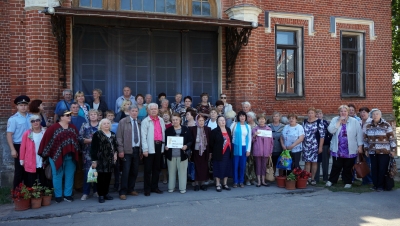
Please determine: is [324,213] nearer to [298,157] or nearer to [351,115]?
[298,157]

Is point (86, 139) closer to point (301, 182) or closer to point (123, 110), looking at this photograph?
point (123, 110)

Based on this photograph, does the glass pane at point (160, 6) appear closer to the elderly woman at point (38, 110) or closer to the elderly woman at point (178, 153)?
the elderly woman at point (178, 153)

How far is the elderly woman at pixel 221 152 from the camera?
8016 mm

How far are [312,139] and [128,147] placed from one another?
4.15 metres

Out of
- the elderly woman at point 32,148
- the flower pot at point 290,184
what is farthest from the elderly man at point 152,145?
the flower pot at point 290,184

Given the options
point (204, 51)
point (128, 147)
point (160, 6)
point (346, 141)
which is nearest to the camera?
point (128, 147)

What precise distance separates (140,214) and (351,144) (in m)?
4.93

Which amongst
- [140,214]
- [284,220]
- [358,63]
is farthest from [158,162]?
[358,63]

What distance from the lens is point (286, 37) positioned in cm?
1173

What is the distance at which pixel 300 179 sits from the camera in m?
8.21

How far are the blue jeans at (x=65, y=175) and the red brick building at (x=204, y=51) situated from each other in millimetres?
1903

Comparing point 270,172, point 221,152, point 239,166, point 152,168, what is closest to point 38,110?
point 152,168

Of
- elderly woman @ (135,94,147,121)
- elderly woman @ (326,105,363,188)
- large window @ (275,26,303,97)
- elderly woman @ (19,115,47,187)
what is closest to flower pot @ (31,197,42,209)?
elderly woman @ (19,115,47,187)

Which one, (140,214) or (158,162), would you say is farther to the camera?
(158,162)
